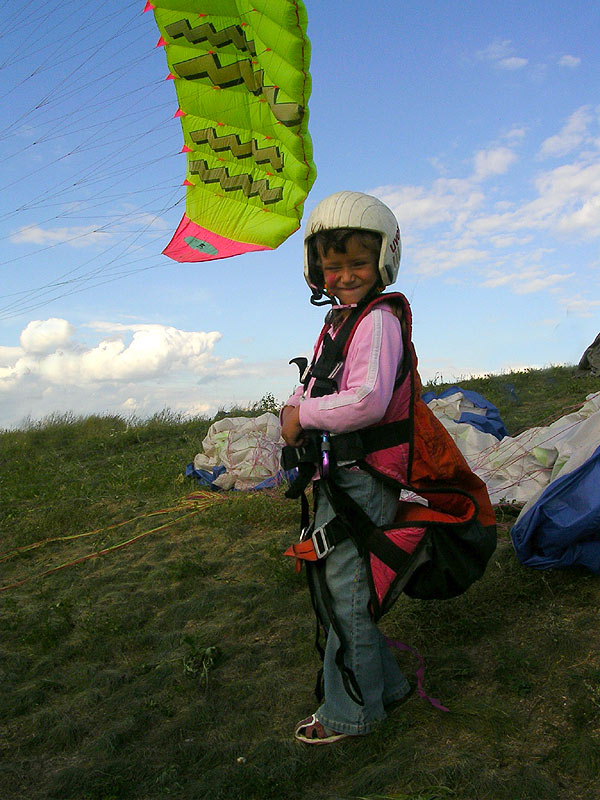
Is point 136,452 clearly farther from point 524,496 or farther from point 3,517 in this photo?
point 524,496

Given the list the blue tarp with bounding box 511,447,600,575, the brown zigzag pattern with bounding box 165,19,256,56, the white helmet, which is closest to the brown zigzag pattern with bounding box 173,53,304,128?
the brown zigzag pattern with bounding box 165,19,256,56

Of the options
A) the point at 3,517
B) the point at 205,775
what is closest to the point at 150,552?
the point at 3,517

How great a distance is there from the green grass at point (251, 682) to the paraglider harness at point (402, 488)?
40 centimetres

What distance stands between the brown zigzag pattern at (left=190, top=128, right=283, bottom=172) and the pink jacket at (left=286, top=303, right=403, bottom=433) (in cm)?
579

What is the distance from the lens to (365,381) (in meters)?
2.20

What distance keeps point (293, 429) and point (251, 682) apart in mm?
1321

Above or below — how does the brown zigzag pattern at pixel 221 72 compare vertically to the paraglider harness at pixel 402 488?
above

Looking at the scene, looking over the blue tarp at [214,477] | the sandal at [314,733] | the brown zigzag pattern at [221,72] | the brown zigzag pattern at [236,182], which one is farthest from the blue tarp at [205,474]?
the sandal at [314,733]

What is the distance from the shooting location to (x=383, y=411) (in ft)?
7.29

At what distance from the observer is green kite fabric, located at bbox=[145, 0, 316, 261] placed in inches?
251

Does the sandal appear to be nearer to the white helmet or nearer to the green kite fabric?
the white helmet

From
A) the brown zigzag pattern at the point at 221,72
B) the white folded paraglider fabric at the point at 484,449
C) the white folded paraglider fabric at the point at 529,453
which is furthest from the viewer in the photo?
the brown zigzag pattern at the point at 221,72

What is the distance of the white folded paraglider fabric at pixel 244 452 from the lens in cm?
658

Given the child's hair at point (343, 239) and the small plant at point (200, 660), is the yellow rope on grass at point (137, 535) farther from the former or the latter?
the child's hair at point (343, 239)
